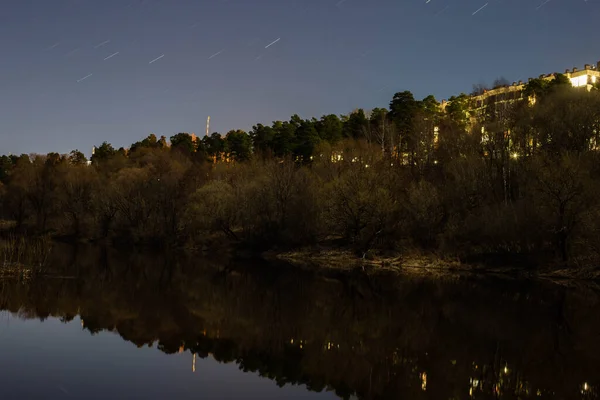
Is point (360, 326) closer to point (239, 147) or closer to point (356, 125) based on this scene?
point (356, 125)

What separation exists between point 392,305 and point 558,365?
36.9 feet

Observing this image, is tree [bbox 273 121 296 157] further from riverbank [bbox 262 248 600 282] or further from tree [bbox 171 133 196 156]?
riverbank [bbox 262 248 600 282]

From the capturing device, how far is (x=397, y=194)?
54.7m

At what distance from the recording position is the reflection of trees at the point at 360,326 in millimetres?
15273

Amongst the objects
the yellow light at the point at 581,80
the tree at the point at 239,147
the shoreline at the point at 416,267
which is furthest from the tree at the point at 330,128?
the yellow light at the point at 581,80

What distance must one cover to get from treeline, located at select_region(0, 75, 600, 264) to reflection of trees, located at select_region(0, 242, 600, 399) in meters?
8.45

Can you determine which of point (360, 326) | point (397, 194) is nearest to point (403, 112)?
point (397, 194)

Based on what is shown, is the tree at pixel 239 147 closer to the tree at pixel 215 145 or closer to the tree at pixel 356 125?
the tree at pixel 215 145

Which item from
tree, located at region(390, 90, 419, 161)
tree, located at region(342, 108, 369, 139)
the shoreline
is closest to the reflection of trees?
the shoreline

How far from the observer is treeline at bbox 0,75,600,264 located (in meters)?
42.5

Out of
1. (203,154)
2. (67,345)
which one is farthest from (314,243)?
(203,154)

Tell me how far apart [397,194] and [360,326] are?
33849 millimetres

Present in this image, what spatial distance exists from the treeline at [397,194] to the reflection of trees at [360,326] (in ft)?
27.7

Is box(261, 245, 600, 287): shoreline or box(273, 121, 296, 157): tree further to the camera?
box(273, 121, 296, 157): tree
